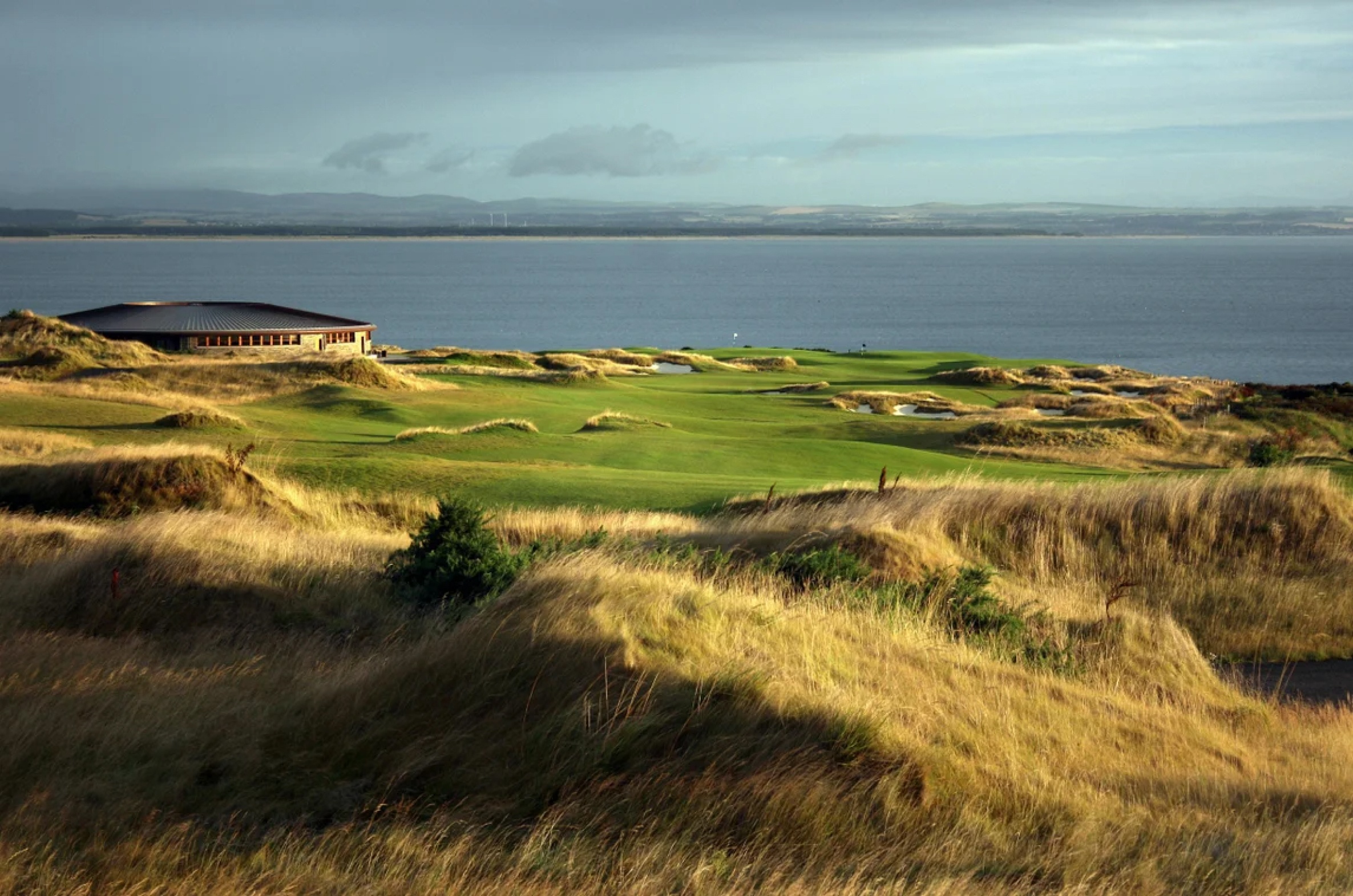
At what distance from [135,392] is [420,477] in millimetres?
15021

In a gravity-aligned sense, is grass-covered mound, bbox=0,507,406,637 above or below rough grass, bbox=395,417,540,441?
above

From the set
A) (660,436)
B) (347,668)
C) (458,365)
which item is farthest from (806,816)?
(458,365)

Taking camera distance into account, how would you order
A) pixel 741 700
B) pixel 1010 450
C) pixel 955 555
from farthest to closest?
pixel 1010 450, pixel 955 555, pixel 741 700

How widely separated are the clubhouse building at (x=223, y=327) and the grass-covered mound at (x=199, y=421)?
103 feet

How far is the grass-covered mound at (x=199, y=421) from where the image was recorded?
25172 millimetres

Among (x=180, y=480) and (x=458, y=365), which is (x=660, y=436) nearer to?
(x=180, y=480)

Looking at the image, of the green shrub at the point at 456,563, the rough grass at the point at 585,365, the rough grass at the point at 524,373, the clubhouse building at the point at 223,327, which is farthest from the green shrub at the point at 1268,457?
the clubhouse building at the point at 223,327

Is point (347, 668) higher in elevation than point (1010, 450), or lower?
higher

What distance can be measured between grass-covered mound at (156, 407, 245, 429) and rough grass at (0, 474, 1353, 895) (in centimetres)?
1552

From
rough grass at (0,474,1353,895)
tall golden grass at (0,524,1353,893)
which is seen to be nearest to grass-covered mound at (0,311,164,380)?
rough grass at (0,474,1353,895)

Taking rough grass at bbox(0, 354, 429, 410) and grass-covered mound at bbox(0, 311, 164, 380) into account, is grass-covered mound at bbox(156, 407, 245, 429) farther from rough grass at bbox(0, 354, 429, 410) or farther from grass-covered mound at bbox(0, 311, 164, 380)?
grass-covered mound at bbox(0, 311, 164, 380)

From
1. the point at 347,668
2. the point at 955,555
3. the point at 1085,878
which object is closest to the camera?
the point at 1085,878

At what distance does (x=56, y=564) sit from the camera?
11.0m

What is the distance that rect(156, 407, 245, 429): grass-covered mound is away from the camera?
82.6 feet
